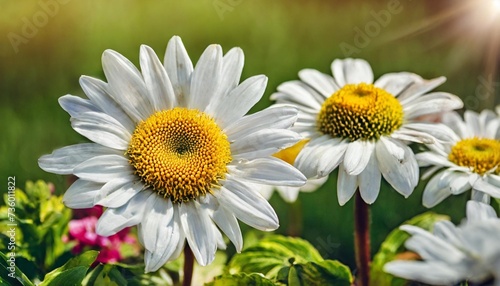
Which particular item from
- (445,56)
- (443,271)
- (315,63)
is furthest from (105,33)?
(443,271)

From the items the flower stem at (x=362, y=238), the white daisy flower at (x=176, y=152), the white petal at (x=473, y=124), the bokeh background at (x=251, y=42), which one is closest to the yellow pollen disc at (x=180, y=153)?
the white daisy flower at (x=176, y=152)

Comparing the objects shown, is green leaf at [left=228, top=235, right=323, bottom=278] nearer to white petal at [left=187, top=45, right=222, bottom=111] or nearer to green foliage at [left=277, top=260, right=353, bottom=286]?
green foliage at [left=277, top=260, right=353, bottom=286]

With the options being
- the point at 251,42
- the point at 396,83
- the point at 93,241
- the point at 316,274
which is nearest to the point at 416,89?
the point at 396,83


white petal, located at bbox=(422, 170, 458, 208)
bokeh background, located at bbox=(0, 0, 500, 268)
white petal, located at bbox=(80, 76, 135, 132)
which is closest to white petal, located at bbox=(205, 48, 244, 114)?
white petal, located at bbox=(80, 76, 135, 132)

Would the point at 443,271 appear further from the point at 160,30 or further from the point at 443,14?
the point at 443,14

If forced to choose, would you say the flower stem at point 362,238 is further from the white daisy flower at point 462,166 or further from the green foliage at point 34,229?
the green foliage at point 34,229
